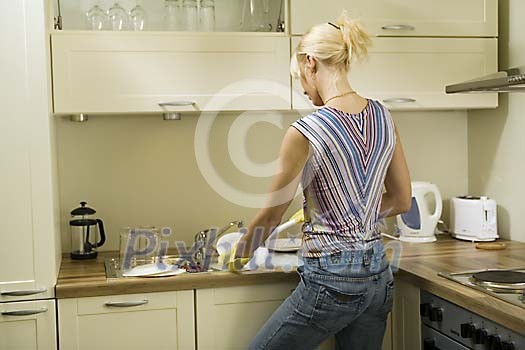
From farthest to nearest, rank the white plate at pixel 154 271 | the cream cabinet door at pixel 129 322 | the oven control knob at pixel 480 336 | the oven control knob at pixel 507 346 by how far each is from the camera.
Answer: the white plate at pixel 154 271, the cream cabinet door at pixel 129 322, the oven control knob at pixel 480 336, the oven control knob at pixel 507 346

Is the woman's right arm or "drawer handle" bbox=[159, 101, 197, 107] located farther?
"drawer handle" bbox=[159, 101, 197, 107]

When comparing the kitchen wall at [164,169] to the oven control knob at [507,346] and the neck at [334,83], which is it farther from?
the oven control knob at [507,346]

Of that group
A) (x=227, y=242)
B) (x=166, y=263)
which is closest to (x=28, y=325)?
(x=166, y=263)

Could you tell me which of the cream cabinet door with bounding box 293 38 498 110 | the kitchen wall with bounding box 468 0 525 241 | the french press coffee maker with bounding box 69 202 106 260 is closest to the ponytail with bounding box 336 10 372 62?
the cream cabinet door with bounding box 293 38 498 110

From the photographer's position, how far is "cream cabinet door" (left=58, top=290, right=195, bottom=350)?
2.40 meters

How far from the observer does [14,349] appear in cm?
237

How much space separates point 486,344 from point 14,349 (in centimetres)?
150

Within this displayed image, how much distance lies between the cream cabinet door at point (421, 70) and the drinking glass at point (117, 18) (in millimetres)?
732

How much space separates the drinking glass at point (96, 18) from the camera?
8.96 ft


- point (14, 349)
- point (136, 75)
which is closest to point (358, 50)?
point (136, 75)

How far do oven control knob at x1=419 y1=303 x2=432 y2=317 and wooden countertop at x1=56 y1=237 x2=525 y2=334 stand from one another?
0.07 m

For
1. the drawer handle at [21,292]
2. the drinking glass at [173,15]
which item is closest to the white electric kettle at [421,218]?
the drinking glass at [173,15]

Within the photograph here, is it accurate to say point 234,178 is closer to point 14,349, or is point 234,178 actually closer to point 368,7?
point 368,7

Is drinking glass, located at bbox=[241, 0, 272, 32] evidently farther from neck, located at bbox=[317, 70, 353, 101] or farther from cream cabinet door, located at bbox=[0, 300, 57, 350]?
cream cabinet door, located at bbox=[0, 300, 57, 350]
